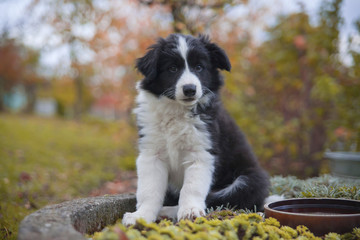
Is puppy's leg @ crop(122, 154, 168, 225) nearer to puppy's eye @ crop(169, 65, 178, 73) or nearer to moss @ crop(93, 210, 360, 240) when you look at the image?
moss @ crop(93, 210, 360, 240)

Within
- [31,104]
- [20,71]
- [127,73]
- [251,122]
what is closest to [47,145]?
[127,73]

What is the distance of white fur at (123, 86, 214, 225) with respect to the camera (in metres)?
2.59

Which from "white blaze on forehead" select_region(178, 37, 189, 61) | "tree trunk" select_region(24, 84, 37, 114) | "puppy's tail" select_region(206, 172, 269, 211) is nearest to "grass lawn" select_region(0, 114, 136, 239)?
"puppy's tail" select_region(206, 172, 269, 211)

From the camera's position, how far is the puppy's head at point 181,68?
2664 millimetres

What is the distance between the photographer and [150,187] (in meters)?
2.65

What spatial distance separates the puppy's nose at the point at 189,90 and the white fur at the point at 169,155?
269mm

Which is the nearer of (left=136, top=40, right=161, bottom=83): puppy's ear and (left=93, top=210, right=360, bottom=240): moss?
(left=93, top=210, right=360, bottom=240): moss

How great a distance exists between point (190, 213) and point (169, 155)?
1.85 ft

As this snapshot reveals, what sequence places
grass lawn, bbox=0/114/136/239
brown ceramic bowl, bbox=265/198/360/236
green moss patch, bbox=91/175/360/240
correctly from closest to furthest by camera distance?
1. green moss patch, bbox=91/175/360/240
2. brown ceramic bowl, bbox=265/198/360/236
3. grass lawn, bbox=0/114/136/239

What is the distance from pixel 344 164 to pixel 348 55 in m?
2.04

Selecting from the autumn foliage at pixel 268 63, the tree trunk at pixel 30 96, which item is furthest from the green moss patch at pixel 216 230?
the tree trunk at pixel 30 96

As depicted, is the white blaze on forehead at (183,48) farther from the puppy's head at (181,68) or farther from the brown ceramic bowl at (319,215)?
the brown ceramic bowl at (319,215)

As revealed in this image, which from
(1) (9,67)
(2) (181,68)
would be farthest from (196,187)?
(1) (9,67)

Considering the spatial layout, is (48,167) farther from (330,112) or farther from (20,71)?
(20,71)
